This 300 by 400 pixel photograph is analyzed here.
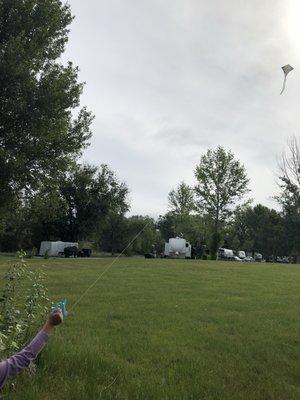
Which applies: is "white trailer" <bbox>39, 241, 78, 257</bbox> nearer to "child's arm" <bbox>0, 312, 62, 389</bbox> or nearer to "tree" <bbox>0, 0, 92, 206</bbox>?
"tree" <bbox>0, 0, 92, 206</bbox>

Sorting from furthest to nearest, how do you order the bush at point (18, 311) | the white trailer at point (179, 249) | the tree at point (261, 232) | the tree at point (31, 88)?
1. the tree at point (261, 232)
2. the white trailer at point (179, 249)
3. the tree at point (31, 88)
4. the bush at point (18, 311)

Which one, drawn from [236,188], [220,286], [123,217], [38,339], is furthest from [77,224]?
[38,339]

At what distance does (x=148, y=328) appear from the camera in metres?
9.98

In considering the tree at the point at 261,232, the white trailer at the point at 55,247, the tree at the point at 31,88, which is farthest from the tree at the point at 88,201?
the tree at the point at 31,88

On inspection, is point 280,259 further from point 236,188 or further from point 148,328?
point 148,328

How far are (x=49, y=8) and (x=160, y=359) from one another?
14345mm

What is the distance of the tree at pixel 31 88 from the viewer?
16953mm

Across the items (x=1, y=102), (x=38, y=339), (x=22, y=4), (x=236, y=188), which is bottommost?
(x=38, y=339)

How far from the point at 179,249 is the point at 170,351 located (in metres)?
64.5

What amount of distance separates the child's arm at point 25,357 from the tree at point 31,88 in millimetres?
14096

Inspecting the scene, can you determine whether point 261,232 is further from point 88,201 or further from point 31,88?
point 31,88

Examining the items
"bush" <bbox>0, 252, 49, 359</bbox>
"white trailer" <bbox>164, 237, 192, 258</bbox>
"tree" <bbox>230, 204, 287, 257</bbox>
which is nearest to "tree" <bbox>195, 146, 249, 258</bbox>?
"white trailer" <bbox>164, 237, 192, 258</bbox>

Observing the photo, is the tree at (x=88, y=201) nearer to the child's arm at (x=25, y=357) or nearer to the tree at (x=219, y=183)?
the tree at (x=219, y=183)

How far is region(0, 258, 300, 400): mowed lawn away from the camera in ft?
21.0
